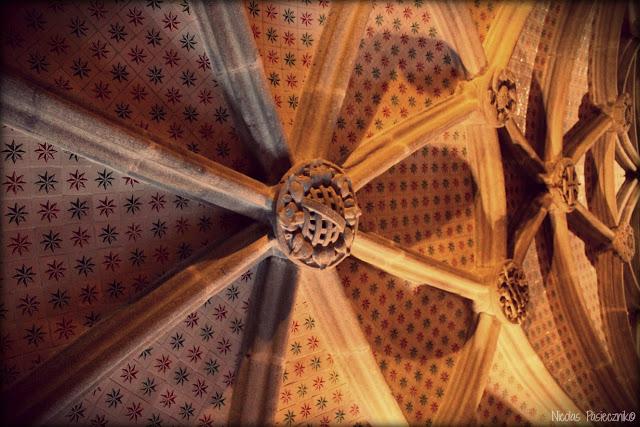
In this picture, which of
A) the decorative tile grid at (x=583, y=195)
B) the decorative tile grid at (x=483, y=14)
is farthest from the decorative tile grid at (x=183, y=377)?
the decorative tile grid at (x=583, y=195)

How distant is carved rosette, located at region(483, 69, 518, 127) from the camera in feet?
16.5

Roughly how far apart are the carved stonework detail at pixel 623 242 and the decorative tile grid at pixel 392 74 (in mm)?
3101

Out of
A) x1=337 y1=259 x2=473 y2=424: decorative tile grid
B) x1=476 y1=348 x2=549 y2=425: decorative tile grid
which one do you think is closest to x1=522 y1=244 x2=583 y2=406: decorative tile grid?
x1=476 y1=348 x2=549 y2=425: decorative tile grid

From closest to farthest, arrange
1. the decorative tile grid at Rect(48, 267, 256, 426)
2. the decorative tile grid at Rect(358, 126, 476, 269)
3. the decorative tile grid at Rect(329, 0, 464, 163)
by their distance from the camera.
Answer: the decorative tile grid at Rect(48, 267, 256, 426), the decorative tile grid at Rect(329, 0, 464, 163), the decorative tile grid at Rect(358, 126, 476, 269)

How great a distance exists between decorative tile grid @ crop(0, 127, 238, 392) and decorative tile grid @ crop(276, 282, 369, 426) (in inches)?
41.2

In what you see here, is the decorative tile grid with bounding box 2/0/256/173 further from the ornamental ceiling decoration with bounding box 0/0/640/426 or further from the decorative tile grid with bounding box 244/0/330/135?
the decorative tile grid with bounding box 244/0/330/135

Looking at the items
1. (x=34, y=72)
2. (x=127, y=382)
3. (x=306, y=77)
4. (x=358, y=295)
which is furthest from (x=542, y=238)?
(x=34, y=72)

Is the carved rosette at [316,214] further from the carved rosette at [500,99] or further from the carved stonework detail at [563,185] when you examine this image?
the carved stonework detail at [563,185]

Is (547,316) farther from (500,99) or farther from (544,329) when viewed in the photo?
(500,99)

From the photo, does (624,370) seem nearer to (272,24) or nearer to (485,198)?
(485,198)

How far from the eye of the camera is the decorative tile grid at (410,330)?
4629 millimetres

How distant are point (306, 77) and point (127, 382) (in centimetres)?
230

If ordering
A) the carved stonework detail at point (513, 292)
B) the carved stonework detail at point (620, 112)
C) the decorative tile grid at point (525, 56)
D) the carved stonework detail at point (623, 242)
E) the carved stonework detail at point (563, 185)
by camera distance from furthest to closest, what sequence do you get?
1. the carved stonework detail at point (623, 242)
2. the carved stonework detail at point (620, 112)
3. the carved stonework detail at point (563, 185)
4. the decorative tile grid at point (525, 56)
5. the carved stonework detail at point (513, 292)

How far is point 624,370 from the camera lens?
21.5 feet
